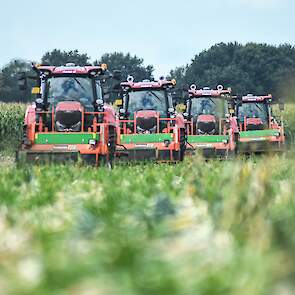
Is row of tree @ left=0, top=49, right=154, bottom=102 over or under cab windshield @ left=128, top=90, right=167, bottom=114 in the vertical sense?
over

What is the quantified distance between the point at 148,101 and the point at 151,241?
17.3 metres

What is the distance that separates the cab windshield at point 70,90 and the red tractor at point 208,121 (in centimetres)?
526

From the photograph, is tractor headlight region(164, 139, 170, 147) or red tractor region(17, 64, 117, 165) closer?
red tractor region(17, 64, 117, 165)

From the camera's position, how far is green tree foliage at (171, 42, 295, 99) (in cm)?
7812

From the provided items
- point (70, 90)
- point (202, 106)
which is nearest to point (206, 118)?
point (202, 106)

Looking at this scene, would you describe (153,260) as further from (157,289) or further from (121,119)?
(121,119)

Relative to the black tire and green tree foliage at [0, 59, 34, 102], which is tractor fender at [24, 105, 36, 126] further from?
green tree foliage at [0, 59, 34, 102]

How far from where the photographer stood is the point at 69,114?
16.8 meters

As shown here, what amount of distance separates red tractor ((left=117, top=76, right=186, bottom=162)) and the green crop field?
12.1 metres

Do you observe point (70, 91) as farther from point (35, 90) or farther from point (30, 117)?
point (30, 117)

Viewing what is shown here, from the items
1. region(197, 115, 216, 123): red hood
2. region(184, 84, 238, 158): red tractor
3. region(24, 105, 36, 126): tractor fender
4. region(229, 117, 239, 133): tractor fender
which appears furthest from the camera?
region(197, 115, 216, 123): red hood

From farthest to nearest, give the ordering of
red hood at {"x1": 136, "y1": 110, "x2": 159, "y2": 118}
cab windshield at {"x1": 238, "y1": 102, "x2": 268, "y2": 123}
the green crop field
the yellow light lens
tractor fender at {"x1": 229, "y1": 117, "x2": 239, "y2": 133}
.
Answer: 1. cab windshield at {"x1": 238, "y1": 102, "x2": 268, "y2": 123}
2. tractor fender at {"x1": 229, "y1": 117, "x2": 239, "y2": 133}
3. red hood at {"x1": 136, "y1": 110, "x2": 159, "y2": 118}
4. the yellow light lens
5. the green crop field

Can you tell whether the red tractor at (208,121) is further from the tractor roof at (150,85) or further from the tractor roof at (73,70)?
the tractor roof at (73,70)

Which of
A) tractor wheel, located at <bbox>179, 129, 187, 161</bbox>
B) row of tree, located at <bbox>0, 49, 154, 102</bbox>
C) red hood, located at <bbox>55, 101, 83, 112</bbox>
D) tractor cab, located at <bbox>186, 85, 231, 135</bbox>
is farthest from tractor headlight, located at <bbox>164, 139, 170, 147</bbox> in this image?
row of tree, located at <bbox>0, 49, 154, 102</bbox>
